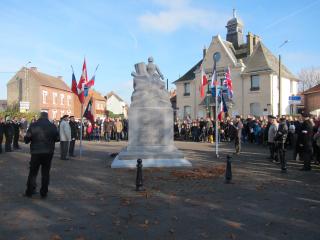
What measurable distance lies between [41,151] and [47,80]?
57.6m

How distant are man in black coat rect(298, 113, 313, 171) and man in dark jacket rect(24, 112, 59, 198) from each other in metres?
8.40

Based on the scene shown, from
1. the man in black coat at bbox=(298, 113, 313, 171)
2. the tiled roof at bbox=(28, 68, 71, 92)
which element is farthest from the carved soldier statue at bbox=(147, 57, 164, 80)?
the tiled roof at bbox=(28, 68, 71, 92)

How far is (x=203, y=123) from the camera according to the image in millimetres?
27922

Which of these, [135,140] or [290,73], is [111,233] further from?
[290,73]

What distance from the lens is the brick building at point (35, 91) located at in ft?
192

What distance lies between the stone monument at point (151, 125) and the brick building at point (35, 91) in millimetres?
45296

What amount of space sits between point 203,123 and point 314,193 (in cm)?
1915

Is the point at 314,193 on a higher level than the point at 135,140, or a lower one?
lower

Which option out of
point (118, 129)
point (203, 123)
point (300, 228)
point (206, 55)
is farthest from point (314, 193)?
point (206, 55)

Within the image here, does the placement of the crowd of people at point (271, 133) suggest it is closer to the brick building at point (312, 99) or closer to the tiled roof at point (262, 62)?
the tiled roof at point (262, 62)

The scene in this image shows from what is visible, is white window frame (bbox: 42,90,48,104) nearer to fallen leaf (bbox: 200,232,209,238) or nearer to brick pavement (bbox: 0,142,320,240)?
brick pavement (bbox: 0,142,320,240)

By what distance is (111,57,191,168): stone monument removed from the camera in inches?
534

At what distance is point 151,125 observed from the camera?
45.7ft

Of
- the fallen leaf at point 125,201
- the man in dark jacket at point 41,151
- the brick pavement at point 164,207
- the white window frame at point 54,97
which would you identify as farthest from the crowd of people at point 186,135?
the white window frame at point 54,97
